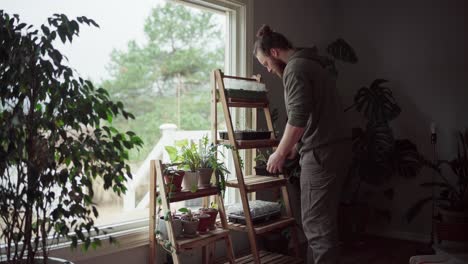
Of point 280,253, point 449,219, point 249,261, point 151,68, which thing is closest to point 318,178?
point 249,261

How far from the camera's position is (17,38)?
148 cm

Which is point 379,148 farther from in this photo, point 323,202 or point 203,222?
point 203,222

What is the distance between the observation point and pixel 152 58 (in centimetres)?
285

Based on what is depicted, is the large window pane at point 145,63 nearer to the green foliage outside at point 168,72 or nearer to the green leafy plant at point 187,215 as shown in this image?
the green foliage outside at point 168,72

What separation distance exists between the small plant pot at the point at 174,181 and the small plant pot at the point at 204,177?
132 mm

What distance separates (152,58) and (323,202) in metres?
1.49

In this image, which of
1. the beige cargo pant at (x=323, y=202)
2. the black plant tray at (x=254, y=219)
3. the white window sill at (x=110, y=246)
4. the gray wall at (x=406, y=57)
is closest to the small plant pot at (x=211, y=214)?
the black plant tray at (x=254, y=219)

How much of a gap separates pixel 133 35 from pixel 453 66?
2701mm

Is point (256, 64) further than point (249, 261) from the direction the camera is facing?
Yes

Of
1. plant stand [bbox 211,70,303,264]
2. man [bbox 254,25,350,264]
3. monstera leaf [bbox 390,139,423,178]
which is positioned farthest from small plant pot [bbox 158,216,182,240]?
monstera leaf [bbox 390,139,423,178]

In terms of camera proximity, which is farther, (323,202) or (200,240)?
(200,240)

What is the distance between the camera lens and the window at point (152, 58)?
252cm

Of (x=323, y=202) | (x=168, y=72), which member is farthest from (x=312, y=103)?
(x=168, y=72)

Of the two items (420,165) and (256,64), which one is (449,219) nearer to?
(420,165)
